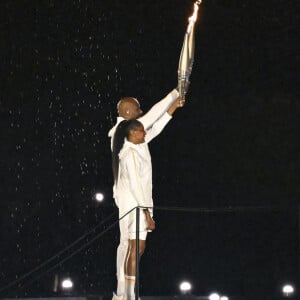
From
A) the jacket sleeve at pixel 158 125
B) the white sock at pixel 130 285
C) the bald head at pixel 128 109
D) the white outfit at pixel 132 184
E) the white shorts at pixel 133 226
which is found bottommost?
the white sock at pixel 130 285

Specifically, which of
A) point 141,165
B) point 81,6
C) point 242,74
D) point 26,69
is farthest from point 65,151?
point 141,165

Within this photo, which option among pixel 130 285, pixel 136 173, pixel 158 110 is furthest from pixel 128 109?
pixel 130 285

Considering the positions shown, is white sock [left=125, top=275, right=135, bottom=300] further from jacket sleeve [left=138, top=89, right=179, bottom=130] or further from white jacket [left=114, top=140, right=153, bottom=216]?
jacket sleeve [left=138, top=89, right=179, bottom=130]

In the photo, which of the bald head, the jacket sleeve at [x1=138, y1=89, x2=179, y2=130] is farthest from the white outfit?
Result: the bald head

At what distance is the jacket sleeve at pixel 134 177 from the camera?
7.26 m

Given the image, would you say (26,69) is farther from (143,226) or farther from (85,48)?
(143,226)

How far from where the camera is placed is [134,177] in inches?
286

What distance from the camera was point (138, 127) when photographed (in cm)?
733

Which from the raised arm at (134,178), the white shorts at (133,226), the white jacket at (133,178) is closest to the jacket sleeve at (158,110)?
the white jacket at (133,178)

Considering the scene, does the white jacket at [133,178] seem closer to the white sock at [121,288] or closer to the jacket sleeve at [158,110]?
the jacket sleeve at [158,110]

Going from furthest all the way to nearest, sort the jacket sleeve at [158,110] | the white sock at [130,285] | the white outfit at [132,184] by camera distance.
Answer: the jacket sleeve at [158,110]
the white outfit at [132,184]
the white sock at [130,285]

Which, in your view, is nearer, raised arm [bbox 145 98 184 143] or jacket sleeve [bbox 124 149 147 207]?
jacket sleeve [bbox 124 149 147 207]

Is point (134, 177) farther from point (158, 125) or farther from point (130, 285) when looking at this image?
point (130, 285)

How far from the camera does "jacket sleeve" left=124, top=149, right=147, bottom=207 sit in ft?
23.8
